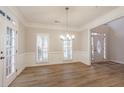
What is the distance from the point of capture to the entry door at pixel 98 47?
752cm

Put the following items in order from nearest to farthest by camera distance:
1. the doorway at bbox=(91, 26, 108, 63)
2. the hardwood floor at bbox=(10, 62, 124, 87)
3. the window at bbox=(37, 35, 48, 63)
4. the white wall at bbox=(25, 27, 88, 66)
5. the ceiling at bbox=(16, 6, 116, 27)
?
the hardwood floor at bbox=(10, 62, 124, 87) < the ceiling at bbox=(16, 6, 116, 27) < the white wall at bbox=(25, 27, 88, 66) < the window at bbox=(37, 35, 48, 63) < the doorway at bbox=(91, 26, 108, 63)

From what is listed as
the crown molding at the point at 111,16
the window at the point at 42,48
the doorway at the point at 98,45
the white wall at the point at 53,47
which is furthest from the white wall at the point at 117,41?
the window at the point at 42,48

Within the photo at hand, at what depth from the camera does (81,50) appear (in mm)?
7250

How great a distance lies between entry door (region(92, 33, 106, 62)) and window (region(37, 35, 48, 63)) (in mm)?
3481

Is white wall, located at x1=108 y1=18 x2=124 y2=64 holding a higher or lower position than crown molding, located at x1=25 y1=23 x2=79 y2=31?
lower

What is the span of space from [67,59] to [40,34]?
2519 mm

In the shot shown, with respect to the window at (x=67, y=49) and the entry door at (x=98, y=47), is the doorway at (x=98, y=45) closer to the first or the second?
the entry door at (x=98, y=47)

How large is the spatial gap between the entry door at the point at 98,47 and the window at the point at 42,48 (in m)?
3.48

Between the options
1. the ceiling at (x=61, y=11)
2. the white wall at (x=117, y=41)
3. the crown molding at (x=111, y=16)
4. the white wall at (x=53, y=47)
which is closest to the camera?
the crown molding at (x=111, y=16)

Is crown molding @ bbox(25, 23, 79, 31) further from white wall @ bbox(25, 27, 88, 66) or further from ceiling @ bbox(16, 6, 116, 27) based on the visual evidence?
ceiling @ bbox(16, 6, 116, 27)

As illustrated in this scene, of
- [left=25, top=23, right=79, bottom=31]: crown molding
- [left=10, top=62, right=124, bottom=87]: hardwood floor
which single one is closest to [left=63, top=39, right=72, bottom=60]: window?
[left=25, top=23, right=79, bottom=31]: crown molding

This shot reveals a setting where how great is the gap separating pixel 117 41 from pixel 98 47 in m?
1.39

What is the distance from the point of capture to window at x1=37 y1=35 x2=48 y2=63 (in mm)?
6270
